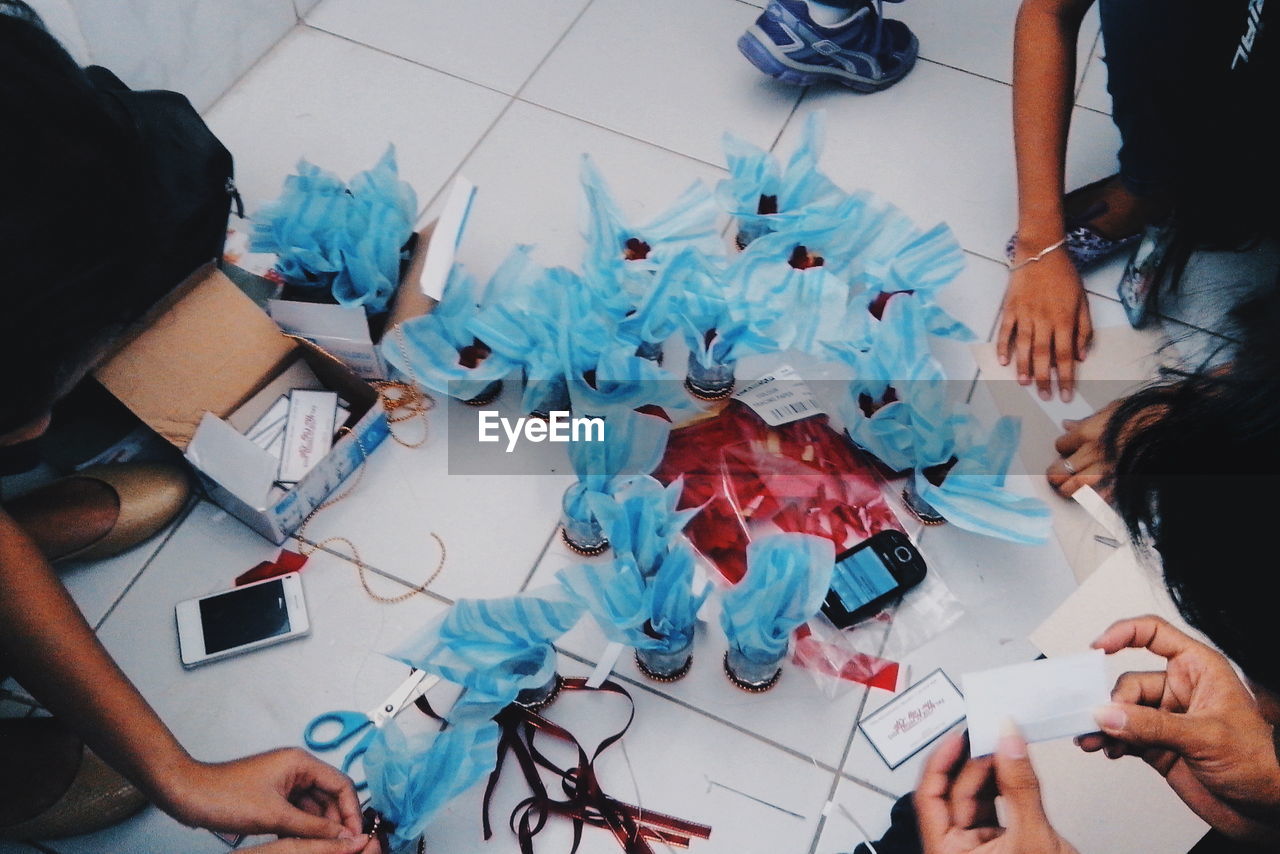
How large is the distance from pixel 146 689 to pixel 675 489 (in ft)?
2.00

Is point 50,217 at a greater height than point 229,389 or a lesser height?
greater

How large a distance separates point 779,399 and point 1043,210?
1.52 ft

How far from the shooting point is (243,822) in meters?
0.75

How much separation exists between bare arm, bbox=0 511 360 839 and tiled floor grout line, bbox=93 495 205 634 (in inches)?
11.0

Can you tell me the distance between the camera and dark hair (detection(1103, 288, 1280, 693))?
615 millimetres

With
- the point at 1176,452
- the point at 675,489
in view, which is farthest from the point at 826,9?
the point at 1176,452

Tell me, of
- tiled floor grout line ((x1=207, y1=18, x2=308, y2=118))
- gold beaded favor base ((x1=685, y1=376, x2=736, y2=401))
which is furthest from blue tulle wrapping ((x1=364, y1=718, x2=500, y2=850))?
tiled floor grout line ((x1=207, y1=18, x2=308, y2=118))

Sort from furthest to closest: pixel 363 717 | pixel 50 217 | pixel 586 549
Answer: pixel 586 549 < pixel 363 717 < pixel 50 217

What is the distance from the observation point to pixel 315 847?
75cm

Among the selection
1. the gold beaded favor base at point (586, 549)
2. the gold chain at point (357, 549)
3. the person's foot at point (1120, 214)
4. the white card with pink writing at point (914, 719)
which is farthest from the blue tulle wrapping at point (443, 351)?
the person's foot at point (1120, 214)

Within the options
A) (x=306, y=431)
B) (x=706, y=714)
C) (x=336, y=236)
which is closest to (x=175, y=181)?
(x=336, y=236)

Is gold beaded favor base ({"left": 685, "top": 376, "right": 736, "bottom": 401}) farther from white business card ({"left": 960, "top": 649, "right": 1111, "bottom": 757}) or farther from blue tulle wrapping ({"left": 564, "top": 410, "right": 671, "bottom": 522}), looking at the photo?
white business card ({"left": 960, "top": 649, "right": 1111, "bottom": 757})

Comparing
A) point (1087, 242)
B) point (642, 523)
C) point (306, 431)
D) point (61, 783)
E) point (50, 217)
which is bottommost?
point (61, 783)

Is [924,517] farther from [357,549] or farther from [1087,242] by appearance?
[357,549]
